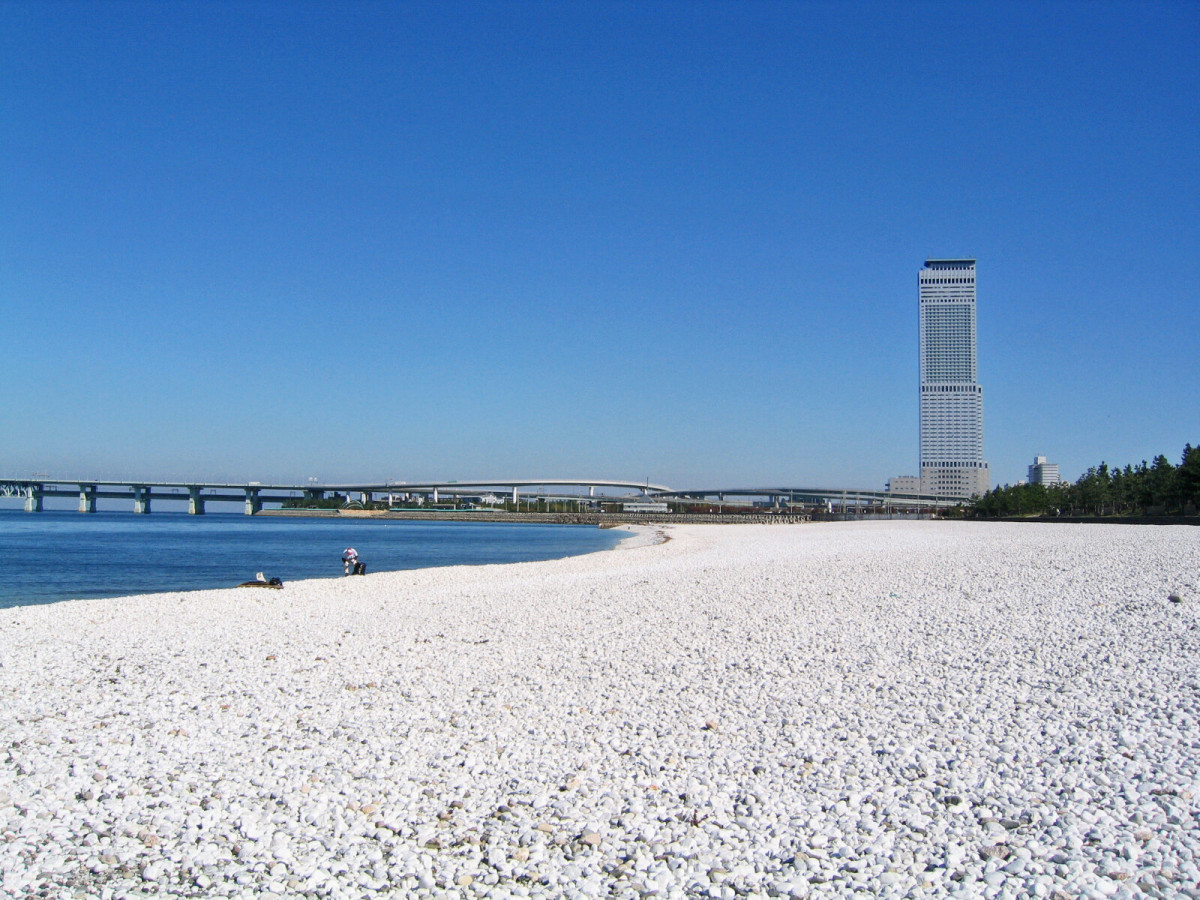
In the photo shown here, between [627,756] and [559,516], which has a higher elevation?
[627,756]

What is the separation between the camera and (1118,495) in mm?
75688

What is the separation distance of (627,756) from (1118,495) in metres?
84.1

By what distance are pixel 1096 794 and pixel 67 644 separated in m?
10.3

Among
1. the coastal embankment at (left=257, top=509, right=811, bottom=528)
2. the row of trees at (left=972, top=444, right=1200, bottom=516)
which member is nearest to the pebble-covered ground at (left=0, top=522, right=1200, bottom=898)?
the row of trees at (left=972, top=444, right=1200, bottom=516)

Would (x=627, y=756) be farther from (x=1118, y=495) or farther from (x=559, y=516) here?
(x=559, y=516)

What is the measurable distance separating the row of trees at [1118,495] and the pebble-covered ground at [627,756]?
53803 mm

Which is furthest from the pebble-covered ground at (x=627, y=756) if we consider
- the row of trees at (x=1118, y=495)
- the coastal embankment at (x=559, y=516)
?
the coastal embankment at (x=559, y=516)

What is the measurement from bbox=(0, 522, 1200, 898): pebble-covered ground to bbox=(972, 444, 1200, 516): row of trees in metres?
53.8

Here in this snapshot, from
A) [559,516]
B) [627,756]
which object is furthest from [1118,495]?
[627,756]

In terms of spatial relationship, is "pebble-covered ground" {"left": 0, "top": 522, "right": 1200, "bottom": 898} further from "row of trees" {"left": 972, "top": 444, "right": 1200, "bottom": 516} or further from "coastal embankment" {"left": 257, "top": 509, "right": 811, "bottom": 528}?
→ "coastal embankment" {"left": 257, "top": 509, "right": 811, "bottom": 528}

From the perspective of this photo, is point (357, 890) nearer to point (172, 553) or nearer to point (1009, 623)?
point (1009, 623)

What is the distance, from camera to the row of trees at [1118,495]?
181ft

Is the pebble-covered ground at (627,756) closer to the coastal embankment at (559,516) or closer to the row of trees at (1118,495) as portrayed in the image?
the row of trees at (1118,495)

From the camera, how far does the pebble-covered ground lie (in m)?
3.97
